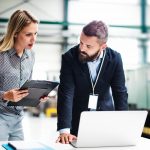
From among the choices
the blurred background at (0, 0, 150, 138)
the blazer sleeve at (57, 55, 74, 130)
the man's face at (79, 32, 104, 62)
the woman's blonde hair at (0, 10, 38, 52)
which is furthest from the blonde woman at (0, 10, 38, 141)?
the blurred background at (0, 0, 150, 138)

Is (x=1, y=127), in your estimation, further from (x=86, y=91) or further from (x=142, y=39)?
(x=142, y=39)

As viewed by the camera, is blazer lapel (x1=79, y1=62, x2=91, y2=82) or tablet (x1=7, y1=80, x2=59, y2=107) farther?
blazer lapel (x1=79, y1=62, x2=91, y2=82)

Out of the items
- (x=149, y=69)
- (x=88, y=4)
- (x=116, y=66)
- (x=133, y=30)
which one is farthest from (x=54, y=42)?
(x=116, y=66)

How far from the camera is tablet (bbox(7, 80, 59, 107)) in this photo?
195 cm

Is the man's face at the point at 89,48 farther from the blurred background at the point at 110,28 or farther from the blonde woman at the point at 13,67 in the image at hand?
the blurred background at the point at 110,28

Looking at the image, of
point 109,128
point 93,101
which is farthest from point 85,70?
point 109,128

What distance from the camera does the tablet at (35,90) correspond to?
195cm

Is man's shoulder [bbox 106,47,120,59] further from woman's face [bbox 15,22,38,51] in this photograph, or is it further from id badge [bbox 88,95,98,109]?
woman's face [bbox 15,22,38,51]

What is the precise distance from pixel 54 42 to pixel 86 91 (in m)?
7.49

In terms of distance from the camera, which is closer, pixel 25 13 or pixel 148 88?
pixel 25 13

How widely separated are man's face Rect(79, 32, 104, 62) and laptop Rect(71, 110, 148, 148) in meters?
0.48

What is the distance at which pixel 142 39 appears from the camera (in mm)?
9516

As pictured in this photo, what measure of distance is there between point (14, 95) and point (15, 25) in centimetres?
42

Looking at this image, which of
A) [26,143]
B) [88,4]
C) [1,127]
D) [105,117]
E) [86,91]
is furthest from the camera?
[88,4]
